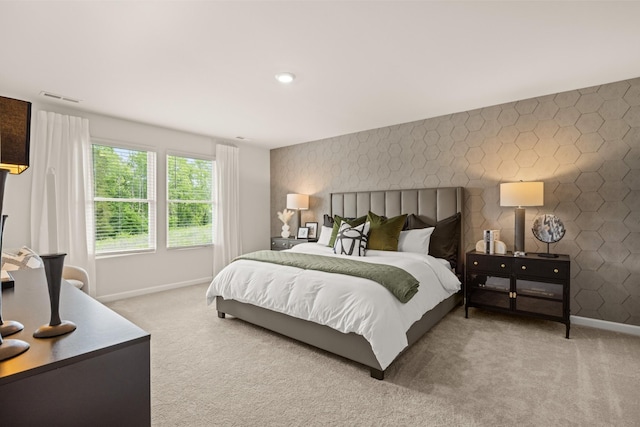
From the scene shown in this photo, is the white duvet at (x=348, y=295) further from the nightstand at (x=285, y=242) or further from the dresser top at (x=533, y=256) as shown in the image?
the nightstand at (x=285, y=242)

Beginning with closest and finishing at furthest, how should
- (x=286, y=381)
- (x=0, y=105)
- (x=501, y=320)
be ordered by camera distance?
(x=0, y=105)
(x=286, y=381)
(x=501, y=320)

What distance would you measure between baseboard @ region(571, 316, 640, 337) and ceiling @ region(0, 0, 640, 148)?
242cm

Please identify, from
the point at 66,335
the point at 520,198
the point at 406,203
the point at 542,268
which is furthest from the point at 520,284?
the point at 66,335

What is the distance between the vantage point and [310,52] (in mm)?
2520

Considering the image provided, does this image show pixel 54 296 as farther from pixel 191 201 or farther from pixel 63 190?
pixel 191 201

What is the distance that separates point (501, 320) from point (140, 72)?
14.5 ft

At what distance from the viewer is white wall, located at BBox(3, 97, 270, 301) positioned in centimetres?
354

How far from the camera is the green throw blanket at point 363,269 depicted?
8.02 ft

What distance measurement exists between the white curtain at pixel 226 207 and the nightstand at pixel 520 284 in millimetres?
3776

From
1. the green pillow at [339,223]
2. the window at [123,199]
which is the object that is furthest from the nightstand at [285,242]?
the window at [123,199]

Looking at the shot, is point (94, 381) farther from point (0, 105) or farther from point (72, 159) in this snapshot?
point (72, 159)

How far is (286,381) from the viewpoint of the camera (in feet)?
7.28

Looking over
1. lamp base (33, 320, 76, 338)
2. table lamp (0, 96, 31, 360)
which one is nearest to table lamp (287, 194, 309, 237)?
table lamp (0, 96, 31, 360)

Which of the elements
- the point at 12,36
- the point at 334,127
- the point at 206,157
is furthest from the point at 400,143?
the point at 12,36
